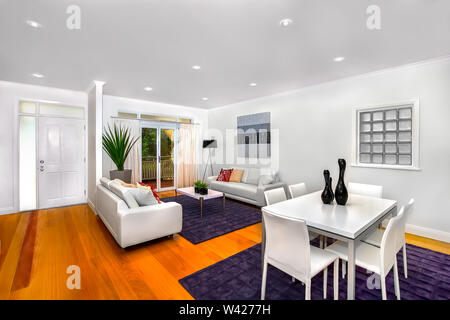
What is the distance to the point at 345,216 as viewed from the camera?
1885 millimetres

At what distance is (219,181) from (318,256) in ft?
13.4

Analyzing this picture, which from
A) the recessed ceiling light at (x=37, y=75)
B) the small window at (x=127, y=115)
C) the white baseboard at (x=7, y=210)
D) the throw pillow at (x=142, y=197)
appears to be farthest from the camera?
the small window at (x=127, y=115)

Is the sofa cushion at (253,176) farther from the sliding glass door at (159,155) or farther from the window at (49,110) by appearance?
the window at (49,110)

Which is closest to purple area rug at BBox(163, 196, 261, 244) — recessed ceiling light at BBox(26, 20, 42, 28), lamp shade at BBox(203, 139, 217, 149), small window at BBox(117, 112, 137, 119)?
lamp shade at BBox(203, 139, 217, 149)

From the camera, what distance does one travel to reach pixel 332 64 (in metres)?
3.24

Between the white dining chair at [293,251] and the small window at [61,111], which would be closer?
the white dining chair at [293,251]

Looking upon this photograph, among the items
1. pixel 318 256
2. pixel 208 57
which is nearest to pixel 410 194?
pixel 318 256

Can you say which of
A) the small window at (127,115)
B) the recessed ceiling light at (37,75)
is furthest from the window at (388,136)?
the recessed ceiling light at (37,75)

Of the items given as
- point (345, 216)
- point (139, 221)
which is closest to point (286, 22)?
point (345, 216)

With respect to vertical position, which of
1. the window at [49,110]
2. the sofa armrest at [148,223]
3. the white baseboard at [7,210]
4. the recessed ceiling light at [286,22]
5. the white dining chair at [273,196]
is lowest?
the white baseboard at [7,210]

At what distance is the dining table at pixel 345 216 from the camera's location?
1544 mm

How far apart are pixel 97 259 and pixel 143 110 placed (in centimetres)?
420

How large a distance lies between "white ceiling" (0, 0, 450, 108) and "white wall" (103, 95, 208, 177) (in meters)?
1.17

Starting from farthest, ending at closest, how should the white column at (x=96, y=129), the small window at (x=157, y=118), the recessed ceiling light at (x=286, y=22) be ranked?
the small window at (x=157, y=118) → the white column at (x=96, y=129) → the recessed ceiling light at (x=286, y=22)
